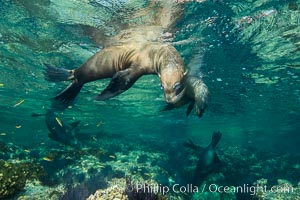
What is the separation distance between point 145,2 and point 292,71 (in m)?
13.4

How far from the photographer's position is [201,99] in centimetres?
370

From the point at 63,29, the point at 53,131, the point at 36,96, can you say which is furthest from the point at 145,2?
the point at 36,96

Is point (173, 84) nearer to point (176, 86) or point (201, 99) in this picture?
point (176, 86)

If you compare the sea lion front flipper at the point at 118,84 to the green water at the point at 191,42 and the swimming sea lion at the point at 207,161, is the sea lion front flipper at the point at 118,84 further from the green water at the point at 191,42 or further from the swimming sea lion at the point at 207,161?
the swimming sea lion at the point at 207,161

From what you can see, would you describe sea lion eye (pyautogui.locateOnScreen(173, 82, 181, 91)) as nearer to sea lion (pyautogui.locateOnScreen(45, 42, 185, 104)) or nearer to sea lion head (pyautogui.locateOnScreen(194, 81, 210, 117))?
sea lion (pyautogui.locateOnScreen(45, 42, 185, 104))

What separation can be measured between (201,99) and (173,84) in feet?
2.97

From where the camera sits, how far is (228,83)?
68.5ft

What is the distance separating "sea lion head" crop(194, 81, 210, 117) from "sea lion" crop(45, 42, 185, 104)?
51 centimetres

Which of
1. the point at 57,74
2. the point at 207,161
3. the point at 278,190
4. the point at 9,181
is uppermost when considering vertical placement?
the point at 57,74

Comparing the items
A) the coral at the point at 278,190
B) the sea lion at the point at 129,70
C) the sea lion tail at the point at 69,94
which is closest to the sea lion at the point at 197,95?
the sea lion at the point at 129,70

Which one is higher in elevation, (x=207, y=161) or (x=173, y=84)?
(x=173, y=84)

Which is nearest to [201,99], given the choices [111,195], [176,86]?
[176,86]

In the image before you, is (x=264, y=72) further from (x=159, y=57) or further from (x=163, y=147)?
(x=159, y=57)

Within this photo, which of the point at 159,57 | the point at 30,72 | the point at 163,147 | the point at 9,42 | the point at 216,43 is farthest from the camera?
the point at 163,147
